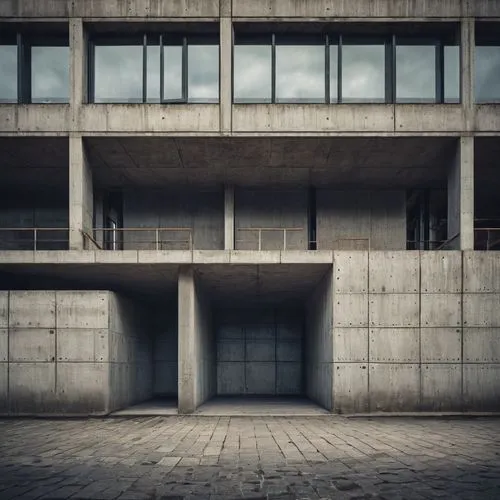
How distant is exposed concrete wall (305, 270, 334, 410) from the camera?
17.6 metres

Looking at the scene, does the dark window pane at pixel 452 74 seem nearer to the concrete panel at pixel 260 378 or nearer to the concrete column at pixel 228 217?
the concrete column at pixel 228 217

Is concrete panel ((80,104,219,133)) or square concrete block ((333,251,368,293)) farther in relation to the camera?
concrete panel ((80,104,219,133))

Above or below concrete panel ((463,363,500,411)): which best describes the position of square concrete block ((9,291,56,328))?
above

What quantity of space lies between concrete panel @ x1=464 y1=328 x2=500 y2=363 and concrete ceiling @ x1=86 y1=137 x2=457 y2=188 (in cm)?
681

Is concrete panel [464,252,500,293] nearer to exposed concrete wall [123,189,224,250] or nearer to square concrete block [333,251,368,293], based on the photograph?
square concrete block [333,251,368,293]

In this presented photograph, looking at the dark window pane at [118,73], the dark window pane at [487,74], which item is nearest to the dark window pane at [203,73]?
the dark window pane at [118,73]

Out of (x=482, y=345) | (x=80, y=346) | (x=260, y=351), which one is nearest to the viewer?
(x=80, y=346)

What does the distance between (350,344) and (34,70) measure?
15.5 metres

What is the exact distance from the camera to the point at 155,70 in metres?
19.7

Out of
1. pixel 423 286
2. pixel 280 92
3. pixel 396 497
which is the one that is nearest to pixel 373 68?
pixel 280 92

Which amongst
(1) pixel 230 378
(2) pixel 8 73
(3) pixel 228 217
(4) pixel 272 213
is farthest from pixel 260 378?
(2) pixel 8 73

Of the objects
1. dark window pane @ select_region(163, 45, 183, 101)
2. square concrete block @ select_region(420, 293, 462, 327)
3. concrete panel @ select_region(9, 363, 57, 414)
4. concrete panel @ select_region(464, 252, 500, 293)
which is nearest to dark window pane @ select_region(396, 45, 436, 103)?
concrete panel @ select_region(464, 252, 500, 293)

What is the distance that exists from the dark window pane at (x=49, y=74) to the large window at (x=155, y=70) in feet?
3.32

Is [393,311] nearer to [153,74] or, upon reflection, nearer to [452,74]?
[452,74]
